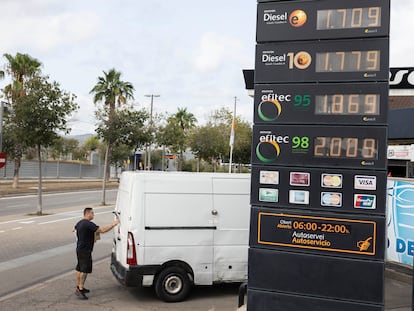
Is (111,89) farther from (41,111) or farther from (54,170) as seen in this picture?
(54,170)

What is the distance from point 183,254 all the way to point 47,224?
1151cm

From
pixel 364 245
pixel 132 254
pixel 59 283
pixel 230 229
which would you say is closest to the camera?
pixel 364 245

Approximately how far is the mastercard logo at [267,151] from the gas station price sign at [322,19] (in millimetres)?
1161

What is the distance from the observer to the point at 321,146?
16.4ft

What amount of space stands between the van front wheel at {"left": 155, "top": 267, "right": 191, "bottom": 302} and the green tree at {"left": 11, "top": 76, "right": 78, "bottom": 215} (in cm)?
1399

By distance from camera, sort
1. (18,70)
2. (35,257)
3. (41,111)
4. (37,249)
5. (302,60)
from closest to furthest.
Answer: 1. (302,60)
2. (35,257)
3. (37,249)
4. (41,111)
5. (18,70)

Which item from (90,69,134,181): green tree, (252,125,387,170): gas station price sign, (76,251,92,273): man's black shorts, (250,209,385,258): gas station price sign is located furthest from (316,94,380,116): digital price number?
(90,69,134,181): green tree

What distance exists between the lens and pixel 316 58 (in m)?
5.08

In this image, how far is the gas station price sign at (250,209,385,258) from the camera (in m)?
4.77

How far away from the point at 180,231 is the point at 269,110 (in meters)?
3.60

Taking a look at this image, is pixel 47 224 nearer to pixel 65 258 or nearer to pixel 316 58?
pixel 65 258

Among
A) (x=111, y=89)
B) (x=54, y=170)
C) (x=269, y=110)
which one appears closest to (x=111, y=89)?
(x=111, y=89)

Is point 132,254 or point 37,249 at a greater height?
point 132,254

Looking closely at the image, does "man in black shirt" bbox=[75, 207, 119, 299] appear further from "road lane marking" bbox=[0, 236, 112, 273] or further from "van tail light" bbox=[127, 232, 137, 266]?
"road lane marking" bbox=[0, 236, 112, 273]
